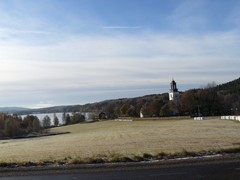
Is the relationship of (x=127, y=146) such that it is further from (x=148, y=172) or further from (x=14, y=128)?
(x=14, y=128)

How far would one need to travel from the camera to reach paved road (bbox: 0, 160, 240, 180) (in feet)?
40.8

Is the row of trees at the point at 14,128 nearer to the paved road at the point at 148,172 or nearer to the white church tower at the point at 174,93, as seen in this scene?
the white church tower at the point at 174,93

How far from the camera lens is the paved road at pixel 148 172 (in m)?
12.4

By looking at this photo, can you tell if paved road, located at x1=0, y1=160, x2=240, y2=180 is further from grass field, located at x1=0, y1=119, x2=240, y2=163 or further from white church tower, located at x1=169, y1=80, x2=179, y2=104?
white church tower, located at x1=169, y1=80, x2=179, y2=104

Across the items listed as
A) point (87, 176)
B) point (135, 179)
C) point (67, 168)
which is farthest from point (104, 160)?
point (135, 179)

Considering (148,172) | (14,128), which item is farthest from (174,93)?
(148,172)

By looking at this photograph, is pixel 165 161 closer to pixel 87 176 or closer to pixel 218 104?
pixel 87 176

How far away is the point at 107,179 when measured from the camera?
12.5m

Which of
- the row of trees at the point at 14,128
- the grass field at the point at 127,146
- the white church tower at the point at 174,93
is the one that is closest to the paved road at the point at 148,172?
the grass field at the point at 127,146

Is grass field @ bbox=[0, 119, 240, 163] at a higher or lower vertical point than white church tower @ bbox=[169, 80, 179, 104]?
lower

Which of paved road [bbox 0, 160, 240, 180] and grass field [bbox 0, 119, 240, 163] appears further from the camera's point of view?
grass field [bbox 0, 119, 240, 163]

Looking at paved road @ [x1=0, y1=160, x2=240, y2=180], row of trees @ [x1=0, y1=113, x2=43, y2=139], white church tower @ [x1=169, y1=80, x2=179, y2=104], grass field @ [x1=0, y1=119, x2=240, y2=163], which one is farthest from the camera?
white church tower @ [x1=169, y1=80, x2=179, y2=104]

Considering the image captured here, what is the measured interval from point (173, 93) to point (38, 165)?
15816cm

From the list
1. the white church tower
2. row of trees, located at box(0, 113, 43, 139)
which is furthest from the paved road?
the white church tower
